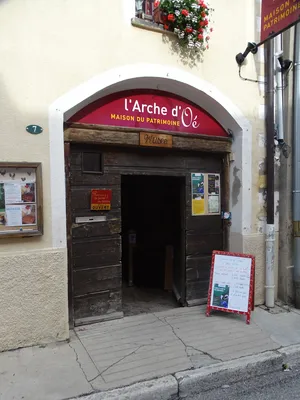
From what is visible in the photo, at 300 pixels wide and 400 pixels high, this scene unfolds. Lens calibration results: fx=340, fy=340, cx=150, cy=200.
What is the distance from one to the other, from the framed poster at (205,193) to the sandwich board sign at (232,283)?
74 centimetres

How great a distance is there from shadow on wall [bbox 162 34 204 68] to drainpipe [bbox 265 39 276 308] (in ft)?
3.73

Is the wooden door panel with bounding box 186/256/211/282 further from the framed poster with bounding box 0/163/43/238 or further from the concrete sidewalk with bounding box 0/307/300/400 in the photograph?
the framed poster with bounding box 0/163/43/238

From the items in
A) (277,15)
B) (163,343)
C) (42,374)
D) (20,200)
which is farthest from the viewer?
(277,15)

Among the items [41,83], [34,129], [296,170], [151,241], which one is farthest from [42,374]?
[296,170]

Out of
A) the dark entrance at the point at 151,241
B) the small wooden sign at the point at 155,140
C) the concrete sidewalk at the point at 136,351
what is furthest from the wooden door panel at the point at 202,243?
the small wooden sign at the point at 155,140

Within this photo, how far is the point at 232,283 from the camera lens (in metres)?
4.56

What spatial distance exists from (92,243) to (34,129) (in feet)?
5.10

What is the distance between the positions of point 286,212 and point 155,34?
317 cm

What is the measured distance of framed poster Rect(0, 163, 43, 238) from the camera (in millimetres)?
3553

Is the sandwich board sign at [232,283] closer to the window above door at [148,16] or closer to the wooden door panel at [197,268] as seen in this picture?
the wooden door panel at [197,268]

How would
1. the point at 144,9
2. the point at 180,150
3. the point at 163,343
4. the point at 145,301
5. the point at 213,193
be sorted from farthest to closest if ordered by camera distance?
the point at 145,301, the point at 213,193, the point at 180,150, the point at 144,9, the point at 163,343

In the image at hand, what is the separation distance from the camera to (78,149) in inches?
164

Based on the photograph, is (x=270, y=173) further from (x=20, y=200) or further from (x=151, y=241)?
(x=20, y=200)

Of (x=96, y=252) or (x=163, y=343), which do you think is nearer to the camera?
(x=163, y=343)
